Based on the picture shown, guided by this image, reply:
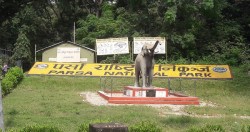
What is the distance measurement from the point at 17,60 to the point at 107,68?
8984mm

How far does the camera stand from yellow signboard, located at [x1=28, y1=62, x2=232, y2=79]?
77.1 ft

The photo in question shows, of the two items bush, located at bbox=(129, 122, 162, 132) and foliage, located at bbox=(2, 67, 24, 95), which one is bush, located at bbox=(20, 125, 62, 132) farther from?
foliage, located at bbox=(2, 67, 24, 95)

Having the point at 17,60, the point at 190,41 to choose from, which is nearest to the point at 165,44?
the point at 190,41

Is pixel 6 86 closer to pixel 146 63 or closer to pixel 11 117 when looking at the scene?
pixel 146 63

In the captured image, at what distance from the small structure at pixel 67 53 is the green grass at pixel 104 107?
134 inches

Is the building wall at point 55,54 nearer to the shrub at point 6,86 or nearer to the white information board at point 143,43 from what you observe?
the white information board at point 143,43

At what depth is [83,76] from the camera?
77.2 feet

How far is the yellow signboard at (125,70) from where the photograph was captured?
77.1ft

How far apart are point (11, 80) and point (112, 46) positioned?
850 cm

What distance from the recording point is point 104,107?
539 inches

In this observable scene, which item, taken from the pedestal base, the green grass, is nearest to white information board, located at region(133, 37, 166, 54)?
the green grass

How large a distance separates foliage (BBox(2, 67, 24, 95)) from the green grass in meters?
0.28

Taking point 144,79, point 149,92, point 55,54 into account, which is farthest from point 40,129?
point 55,54

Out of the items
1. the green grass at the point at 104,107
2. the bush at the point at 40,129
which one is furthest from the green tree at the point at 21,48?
the bush at the point at 40,129
